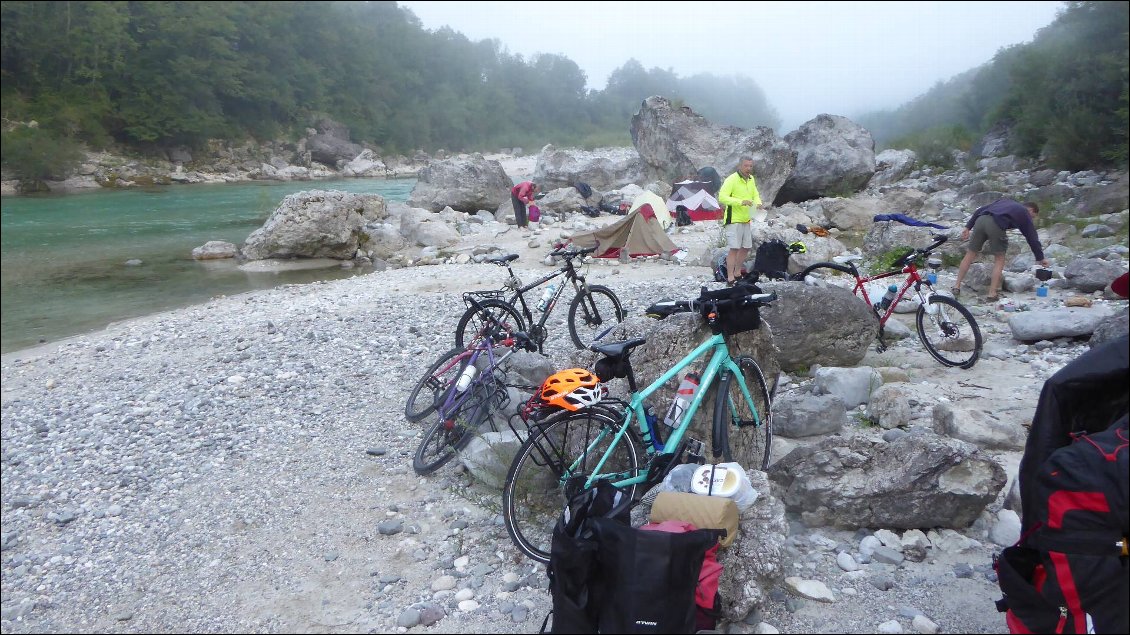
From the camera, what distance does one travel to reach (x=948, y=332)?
6016 mm

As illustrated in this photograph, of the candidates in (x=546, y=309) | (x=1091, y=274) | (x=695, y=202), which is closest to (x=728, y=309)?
(x=546, y=309)

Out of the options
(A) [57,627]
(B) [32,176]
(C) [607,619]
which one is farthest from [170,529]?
(B) [32,176]

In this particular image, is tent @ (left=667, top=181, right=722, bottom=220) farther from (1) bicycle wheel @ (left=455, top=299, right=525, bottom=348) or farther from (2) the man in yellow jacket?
(1) bicycle wheel @ (left=455, top=299, right=525, bottom=348)

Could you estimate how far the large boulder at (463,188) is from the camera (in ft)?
67.1

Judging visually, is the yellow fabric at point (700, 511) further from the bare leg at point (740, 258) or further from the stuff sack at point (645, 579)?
the bare leg at point (740, 258)

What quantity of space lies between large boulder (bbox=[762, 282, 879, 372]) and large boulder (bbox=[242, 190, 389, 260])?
11.7m

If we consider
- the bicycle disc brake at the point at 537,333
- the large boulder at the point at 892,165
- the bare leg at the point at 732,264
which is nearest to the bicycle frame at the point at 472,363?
the bicycle disc brake at the point at 537,333

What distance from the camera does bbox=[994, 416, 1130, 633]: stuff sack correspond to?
6.22 ft

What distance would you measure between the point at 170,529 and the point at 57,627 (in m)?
0.73

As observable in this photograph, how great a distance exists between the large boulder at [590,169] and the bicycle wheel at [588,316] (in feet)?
51.5

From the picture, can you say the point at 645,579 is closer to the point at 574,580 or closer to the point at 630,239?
the point at 574,580

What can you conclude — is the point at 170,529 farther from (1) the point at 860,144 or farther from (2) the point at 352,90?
(2) the point at 352,90

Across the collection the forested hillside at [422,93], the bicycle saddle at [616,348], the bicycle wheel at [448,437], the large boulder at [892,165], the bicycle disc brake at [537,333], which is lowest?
the bicycle wheel at [448,437]

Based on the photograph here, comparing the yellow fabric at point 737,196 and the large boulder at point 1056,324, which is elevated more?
the yellow fabric at point 737,196
